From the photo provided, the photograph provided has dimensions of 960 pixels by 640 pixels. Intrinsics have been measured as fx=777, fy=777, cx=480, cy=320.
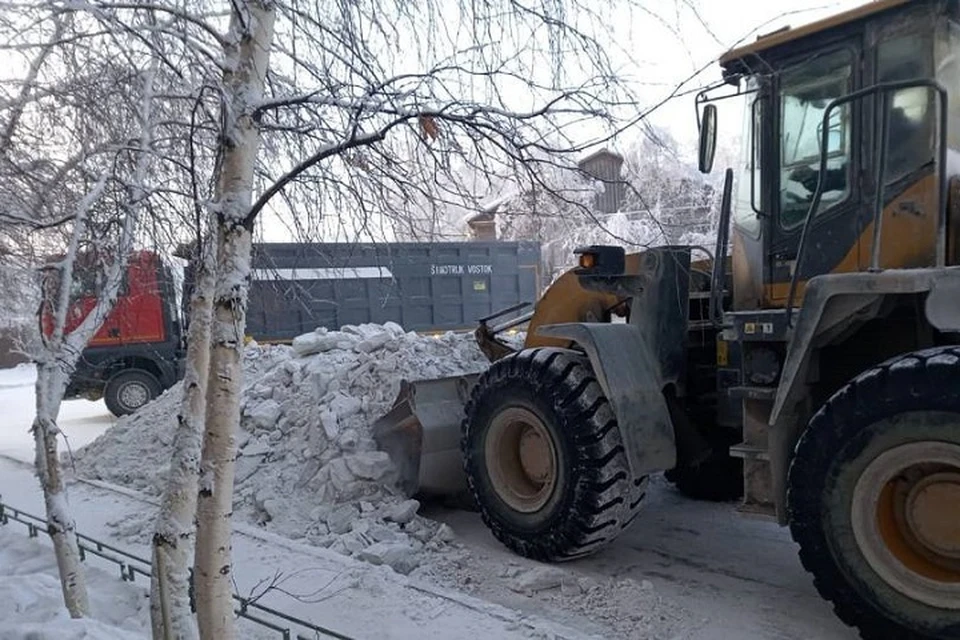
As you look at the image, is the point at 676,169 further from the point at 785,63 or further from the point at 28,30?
the point at 28,30

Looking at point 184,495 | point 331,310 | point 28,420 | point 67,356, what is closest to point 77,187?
point 67,356

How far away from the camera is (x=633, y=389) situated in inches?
184

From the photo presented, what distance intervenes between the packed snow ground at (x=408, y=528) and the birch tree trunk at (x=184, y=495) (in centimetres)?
128

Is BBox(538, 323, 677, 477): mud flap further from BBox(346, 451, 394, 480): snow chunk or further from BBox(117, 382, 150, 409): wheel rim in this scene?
BBox(117, 382, 150, 409): wheel rim

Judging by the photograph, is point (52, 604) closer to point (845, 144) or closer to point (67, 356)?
point (67, 356)

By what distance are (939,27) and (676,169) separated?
175 centimetres

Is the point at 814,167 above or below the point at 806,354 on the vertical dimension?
above

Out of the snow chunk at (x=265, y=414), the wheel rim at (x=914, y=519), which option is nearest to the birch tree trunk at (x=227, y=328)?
the wheel rim at (x=914, y=519)

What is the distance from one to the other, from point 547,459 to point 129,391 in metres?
9.74

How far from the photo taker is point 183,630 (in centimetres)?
289

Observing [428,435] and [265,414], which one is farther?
[265,414]

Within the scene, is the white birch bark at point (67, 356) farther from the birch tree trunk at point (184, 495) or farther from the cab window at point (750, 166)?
the cab window at point (750, 166)

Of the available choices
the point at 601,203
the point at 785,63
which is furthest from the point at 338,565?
the point at 785,63

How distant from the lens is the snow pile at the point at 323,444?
5441 millimetres
